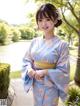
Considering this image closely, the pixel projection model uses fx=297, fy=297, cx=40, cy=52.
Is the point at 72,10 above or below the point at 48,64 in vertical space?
above

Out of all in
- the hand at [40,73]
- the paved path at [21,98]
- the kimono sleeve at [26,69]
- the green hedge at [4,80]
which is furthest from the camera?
the paved path at [21,98]

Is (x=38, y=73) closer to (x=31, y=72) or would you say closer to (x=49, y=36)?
(x=31, y=72)

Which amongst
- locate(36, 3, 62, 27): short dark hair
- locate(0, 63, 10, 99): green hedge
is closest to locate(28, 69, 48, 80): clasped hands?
locate(36, 3, 62, 27): short dark hair

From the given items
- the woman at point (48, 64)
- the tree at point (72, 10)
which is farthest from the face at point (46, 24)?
the tree at point (72, 10)

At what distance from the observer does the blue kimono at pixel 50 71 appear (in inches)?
81.4

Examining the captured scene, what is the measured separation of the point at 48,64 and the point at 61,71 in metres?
0.10

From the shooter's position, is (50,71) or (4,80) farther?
(4,80)

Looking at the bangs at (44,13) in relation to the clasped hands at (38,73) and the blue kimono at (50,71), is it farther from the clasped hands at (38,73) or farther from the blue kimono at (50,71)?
the clasped hands at (38,73)

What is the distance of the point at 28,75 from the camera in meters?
2.17

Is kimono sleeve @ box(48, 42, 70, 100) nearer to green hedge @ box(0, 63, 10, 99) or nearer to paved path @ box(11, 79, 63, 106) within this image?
green hedge @ box(0, 63, 10, 99)

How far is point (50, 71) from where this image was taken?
2.07 m

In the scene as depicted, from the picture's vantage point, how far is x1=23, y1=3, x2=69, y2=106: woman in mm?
2070

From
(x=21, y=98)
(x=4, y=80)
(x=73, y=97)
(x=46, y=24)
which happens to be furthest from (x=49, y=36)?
(x=21, y=98)

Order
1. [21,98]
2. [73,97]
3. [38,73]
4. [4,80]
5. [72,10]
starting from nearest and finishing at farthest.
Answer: [38,73]
[73,97]
[4,80]
[21,98]
[72,10]
